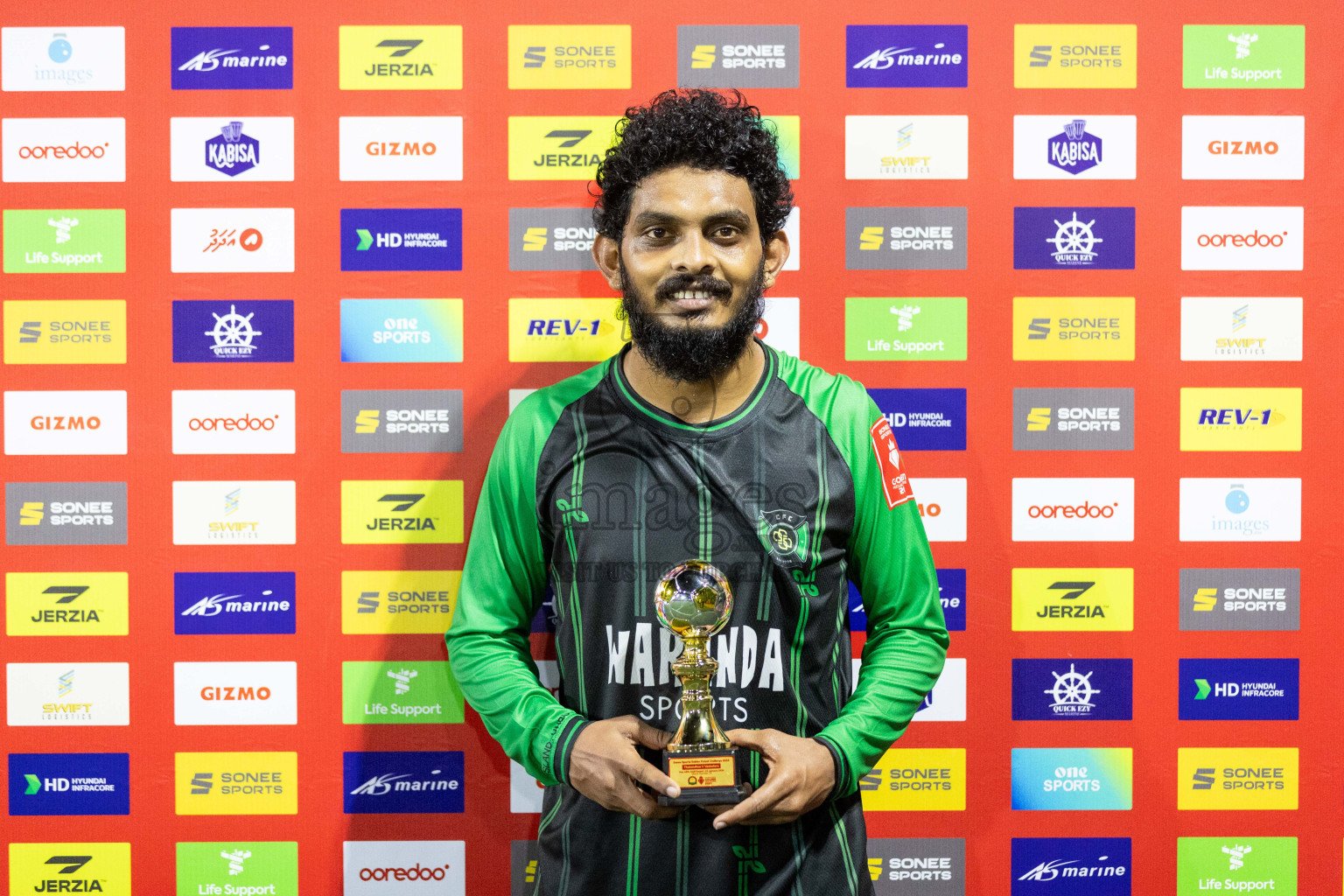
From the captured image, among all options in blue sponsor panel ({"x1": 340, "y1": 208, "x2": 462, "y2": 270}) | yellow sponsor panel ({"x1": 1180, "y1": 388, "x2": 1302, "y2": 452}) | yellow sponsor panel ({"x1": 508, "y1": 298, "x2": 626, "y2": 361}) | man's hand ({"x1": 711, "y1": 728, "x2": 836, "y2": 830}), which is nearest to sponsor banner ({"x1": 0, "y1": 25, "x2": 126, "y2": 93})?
blue sponsor panel ({"x1": 340, "y1": 208, "x2": 462, "y2": 270})

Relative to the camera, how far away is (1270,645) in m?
2.04

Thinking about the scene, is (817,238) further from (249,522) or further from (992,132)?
(249,522)

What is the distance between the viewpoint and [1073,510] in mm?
2012

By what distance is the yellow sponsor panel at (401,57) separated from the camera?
1.97 metres

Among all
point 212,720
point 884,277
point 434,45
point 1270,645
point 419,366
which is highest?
point 434,45

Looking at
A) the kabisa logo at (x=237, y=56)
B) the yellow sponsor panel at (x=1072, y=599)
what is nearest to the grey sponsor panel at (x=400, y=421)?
the kabisa logo at (x=237, y=56)

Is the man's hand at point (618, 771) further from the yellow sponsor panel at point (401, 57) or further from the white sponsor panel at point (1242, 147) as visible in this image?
the white sponsor panel at point (1242, 147)

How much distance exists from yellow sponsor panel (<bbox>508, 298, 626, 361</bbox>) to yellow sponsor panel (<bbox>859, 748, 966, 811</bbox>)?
3.73ft

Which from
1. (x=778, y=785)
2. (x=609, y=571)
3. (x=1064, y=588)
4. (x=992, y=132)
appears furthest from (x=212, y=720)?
(x=992, y=132)

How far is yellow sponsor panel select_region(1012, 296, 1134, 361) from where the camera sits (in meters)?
2.00

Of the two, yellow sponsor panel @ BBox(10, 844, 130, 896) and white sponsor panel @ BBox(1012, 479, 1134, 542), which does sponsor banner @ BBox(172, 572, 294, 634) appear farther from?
white sponsor panel @ BBox(1012, 479, 1134, 542)

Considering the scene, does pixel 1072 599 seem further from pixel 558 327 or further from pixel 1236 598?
pixel 558 327

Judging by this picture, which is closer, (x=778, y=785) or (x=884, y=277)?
(x=778, y=785)

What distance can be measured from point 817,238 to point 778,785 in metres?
1.17
